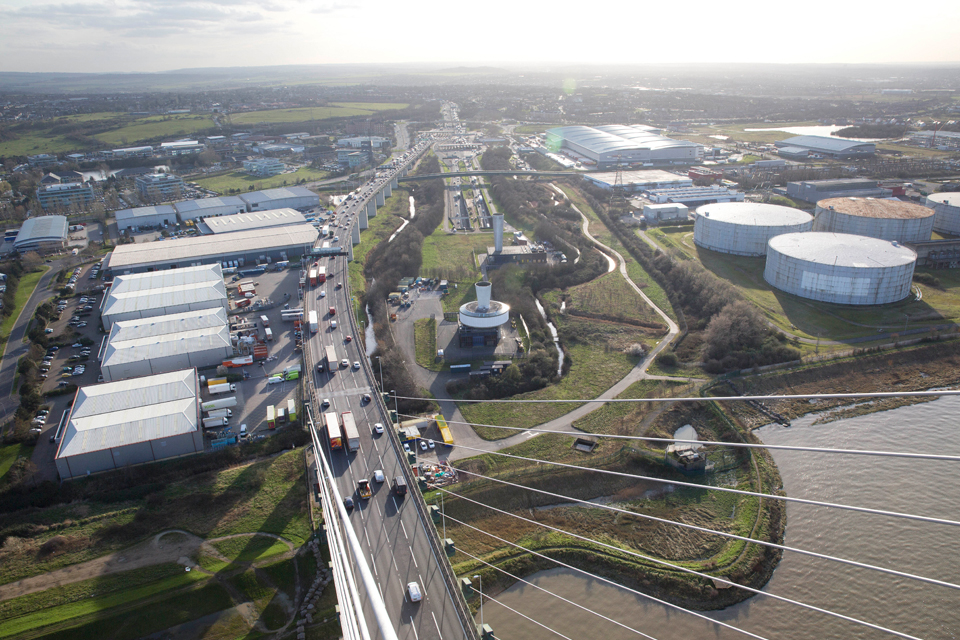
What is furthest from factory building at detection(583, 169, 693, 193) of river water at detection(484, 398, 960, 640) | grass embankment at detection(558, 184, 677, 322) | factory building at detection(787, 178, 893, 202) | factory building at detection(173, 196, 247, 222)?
river water at detection(484, 398, 960, 640)

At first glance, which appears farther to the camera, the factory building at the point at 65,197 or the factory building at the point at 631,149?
the factory building at the point at 631,149

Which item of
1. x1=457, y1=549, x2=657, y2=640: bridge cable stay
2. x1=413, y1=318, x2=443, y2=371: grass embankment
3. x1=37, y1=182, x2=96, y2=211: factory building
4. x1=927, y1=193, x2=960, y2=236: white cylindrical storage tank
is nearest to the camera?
x1=457, y1=549, x2=657, y2=640: bridge cable stay

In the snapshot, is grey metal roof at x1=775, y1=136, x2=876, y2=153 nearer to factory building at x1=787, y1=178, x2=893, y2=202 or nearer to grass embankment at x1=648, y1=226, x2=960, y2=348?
factory building at x1=787, y1=178, x2=893, y2=202

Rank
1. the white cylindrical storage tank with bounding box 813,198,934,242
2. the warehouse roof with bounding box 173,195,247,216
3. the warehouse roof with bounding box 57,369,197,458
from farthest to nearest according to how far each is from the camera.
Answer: the warehouse roof with bounding box 173,195,247,216, the white cylindrical storage tank with bounding box 813,198,934,242, the warehouse roof with bounding box 57,369,197,458

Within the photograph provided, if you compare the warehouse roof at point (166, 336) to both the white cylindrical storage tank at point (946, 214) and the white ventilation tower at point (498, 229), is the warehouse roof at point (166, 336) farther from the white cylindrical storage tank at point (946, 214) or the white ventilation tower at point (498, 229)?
the white cylindrical storage tank at point (946, 214)

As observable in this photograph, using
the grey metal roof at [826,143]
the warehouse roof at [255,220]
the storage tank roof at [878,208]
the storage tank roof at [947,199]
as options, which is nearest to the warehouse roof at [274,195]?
the warehouse roof at [255,220]

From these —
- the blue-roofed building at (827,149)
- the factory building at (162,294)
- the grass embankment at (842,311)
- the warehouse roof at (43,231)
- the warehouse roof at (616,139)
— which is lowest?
the grass embankment at (842,311)
